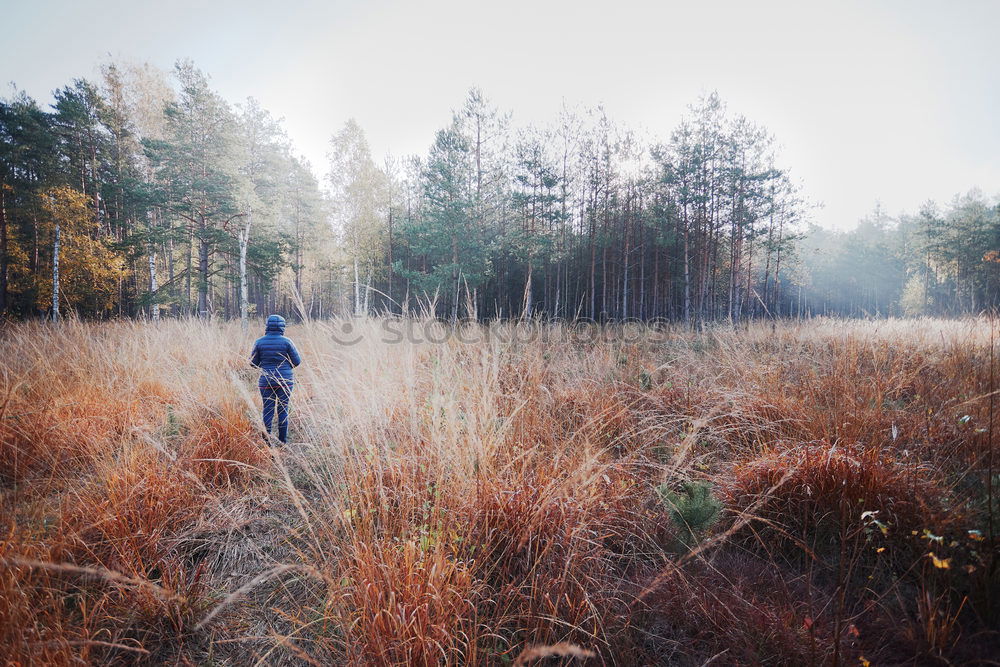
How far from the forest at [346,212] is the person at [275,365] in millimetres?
5387

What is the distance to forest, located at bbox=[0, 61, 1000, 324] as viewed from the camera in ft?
41.8

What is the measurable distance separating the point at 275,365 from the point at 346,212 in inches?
700

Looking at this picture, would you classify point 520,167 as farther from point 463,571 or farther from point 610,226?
point 463,571

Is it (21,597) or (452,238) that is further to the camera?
(452,238)

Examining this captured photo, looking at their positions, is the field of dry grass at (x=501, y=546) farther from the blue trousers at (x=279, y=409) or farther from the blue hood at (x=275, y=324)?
the blue hood at (x=275, y=324)

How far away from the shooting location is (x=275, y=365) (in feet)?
12.2

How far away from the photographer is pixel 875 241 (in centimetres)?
4591

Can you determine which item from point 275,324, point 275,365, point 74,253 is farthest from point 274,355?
point 74,253

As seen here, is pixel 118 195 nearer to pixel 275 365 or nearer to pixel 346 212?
pixel 346 212

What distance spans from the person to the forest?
17.7ft

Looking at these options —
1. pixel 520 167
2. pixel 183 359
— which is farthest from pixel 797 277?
pixel 183 359

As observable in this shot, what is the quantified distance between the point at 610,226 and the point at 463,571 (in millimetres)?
20070

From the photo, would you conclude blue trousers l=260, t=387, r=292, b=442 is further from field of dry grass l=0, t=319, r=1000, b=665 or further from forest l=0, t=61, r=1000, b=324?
forest l=0, t=61, r=1000, b=324

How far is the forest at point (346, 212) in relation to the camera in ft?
41.8
